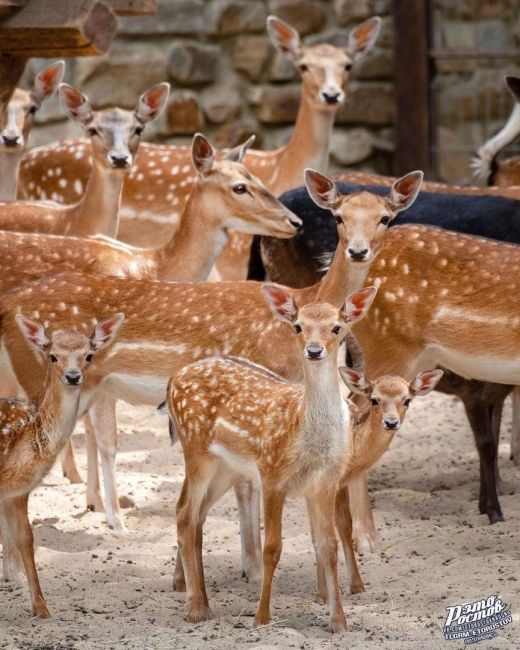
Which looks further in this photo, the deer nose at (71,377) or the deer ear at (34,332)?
the deer ear at (34,332)

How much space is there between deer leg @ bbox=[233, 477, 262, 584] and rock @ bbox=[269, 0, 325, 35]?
5821 millimetres

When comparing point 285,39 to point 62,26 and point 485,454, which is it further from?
point 485,454

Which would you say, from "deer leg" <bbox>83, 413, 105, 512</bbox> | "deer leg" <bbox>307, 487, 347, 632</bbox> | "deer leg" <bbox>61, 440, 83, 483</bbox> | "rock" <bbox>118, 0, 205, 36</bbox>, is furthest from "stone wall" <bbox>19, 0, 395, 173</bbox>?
"deer leg" <bbox>307, 487, 347, 632</bbox>

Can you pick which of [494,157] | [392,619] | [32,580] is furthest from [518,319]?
[494,157]

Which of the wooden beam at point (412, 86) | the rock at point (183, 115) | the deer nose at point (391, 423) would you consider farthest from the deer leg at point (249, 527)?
the rock at point (183, 115)

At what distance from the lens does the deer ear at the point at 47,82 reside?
828cm

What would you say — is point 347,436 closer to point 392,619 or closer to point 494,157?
point 392,619

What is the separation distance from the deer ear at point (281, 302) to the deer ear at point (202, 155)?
1901mm

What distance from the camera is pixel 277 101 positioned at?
1098 centimetres

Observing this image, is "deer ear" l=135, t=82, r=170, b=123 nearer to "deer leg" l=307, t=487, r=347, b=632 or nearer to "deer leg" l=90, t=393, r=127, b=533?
"deer leg" l=90, t=393, r=127, b=533

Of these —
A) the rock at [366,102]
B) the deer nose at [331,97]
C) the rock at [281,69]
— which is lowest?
the deer nose at [331,97]

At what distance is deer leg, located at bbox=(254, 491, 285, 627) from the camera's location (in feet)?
16.6

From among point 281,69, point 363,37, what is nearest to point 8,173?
point 363,37

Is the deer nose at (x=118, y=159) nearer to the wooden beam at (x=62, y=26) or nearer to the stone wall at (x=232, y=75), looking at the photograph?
the wooden beam at (x=62, y=26)
